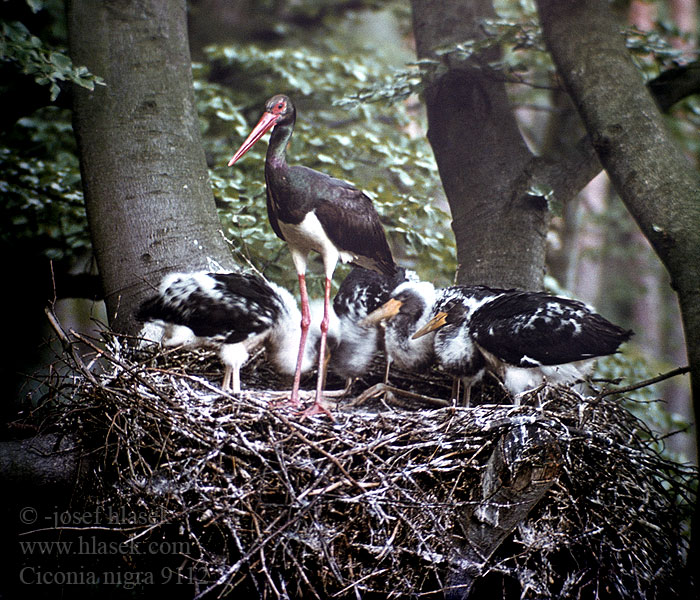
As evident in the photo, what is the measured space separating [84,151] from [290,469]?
8.23 ft

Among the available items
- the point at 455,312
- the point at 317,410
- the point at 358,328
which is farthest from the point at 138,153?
the point at 455,312

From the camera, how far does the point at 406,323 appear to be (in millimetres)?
4188

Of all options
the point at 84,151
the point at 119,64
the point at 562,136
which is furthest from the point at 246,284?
the point at 562,136

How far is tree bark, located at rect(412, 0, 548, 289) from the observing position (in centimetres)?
464

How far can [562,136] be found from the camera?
208 inches

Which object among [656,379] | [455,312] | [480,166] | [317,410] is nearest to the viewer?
[656,379]

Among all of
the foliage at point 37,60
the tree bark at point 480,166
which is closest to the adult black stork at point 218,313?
the foliage at point 37,60

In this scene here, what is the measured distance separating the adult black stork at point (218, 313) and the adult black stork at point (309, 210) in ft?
0.84

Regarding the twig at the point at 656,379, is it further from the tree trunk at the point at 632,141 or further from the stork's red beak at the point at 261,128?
the stork's red beak at the point at 261,128

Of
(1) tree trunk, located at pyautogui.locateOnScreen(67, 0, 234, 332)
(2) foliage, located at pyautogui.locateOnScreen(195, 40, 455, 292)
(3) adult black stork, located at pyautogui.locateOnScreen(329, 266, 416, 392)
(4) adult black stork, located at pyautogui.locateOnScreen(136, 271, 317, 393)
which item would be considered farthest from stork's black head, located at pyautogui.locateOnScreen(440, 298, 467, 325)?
(1) tree trunk, located at pyautogui.locateOnScreen(67, 0, 234, 332)

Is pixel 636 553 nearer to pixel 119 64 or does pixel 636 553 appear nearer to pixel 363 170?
pixel 363 170

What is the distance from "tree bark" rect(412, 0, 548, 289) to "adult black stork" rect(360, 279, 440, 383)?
645mm

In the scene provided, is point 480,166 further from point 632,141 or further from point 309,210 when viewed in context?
point 309,210

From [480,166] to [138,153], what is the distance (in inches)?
90.8
